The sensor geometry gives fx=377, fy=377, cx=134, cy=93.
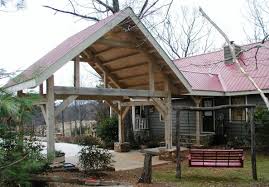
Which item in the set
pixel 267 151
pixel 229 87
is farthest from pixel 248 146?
pixel 229 87

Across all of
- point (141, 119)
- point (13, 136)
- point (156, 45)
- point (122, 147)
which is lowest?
point (122, 147)

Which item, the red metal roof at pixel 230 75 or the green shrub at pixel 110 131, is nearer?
the red metal roof at pixel 230 75

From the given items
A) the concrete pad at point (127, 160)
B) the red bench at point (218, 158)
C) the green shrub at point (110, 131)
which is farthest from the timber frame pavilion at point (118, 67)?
the red bench at point (218, 158)

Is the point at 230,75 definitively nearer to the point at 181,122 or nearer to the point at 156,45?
the point at 181,122

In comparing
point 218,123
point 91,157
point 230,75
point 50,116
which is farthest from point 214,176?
point 230,75

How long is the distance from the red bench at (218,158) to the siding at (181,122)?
9960 millimetres

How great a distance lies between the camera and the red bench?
33.9ft

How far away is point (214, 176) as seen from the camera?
36.7 ft

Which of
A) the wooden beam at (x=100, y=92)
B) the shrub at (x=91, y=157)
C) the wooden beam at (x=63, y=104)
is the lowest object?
the shrub at (x=91, y=157)

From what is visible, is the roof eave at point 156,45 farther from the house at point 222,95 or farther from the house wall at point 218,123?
the house wall at point 218,123

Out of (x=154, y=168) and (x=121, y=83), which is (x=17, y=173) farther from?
(x=121, y=83)

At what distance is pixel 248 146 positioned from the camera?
1730 cm

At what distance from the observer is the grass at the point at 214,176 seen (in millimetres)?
9984

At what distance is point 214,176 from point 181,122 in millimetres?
10504
